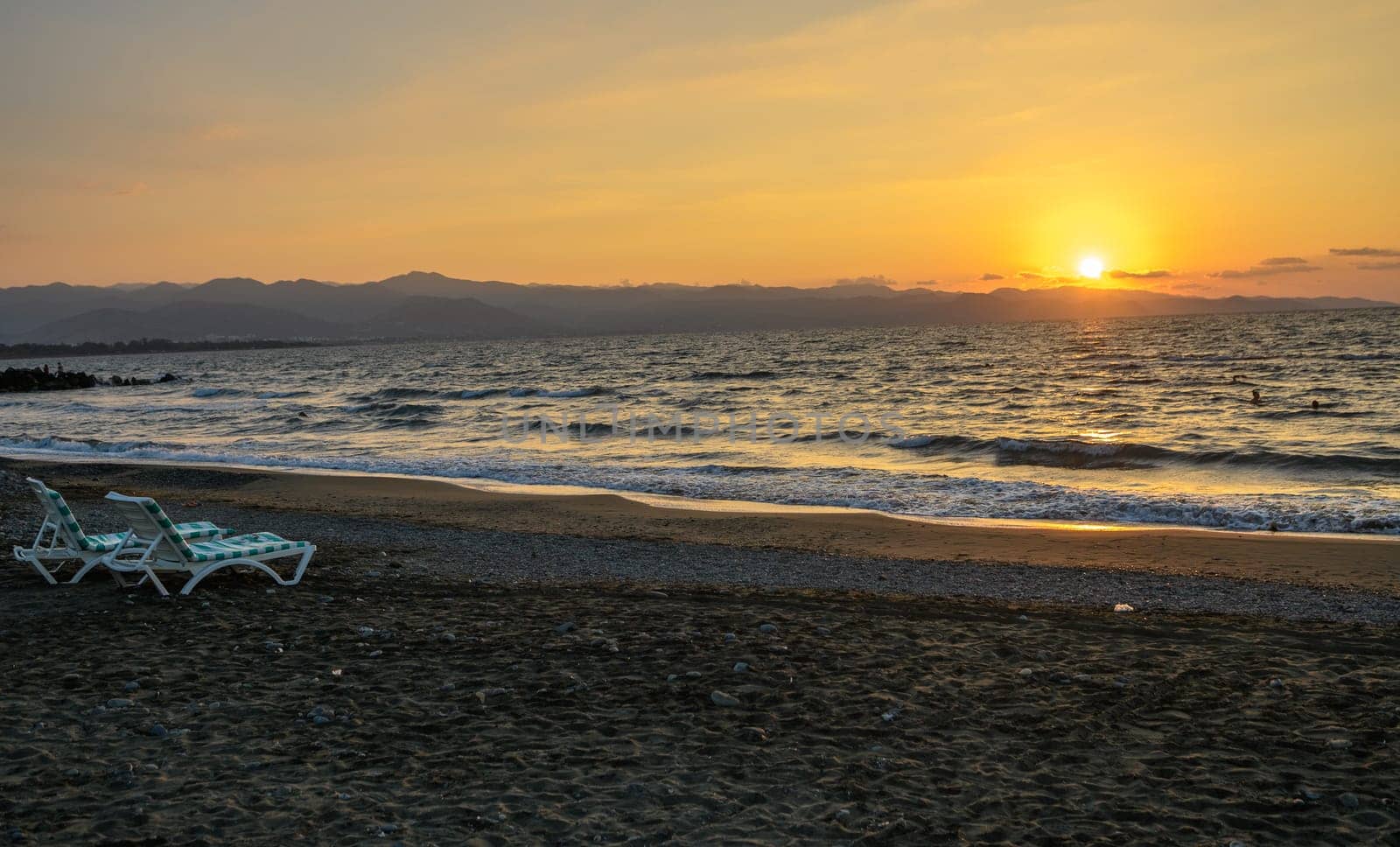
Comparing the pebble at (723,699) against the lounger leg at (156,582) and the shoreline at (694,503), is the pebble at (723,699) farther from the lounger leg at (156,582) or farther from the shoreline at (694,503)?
the shoreline at (694,503)

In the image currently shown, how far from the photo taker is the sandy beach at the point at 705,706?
14.6 ft

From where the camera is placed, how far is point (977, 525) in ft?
45.5

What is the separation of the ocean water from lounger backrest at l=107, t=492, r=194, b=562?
1003 cm

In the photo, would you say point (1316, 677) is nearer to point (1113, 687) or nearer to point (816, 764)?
point (1113, 687)

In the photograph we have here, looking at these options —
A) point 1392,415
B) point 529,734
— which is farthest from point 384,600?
point 1392,415

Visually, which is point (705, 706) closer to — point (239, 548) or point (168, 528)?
point (239, 548)

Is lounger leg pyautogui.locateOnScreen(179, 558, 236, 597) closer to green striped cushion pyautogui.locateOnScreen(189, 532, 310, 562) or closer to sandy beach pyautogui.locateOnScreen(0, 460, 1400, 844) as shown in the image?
green striped cushion pyautogui.locateOnScreen(189, 532, 310, 562)

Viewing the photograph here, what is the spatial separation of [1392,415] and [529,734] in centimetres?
2973

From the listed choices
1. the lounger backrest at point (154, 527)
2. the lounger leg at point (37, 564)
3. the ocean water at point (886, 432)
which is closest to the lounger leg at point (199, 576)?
the lounger backrest at point (154, 527)

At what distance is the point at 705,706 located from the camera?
5.85 m

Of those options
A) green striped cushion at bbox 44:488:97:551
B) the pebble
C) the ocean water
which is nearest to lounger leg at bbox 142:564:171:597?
green striped cushion at bbox 44:488:97:551

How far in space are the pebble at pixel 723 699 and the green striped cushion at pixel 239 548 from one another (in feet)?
16.5

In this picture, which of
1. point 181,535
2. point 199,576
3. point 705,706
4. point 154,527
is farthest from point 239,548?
point 705,706

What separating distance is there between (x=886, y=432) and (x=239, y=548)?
67.0 feet
